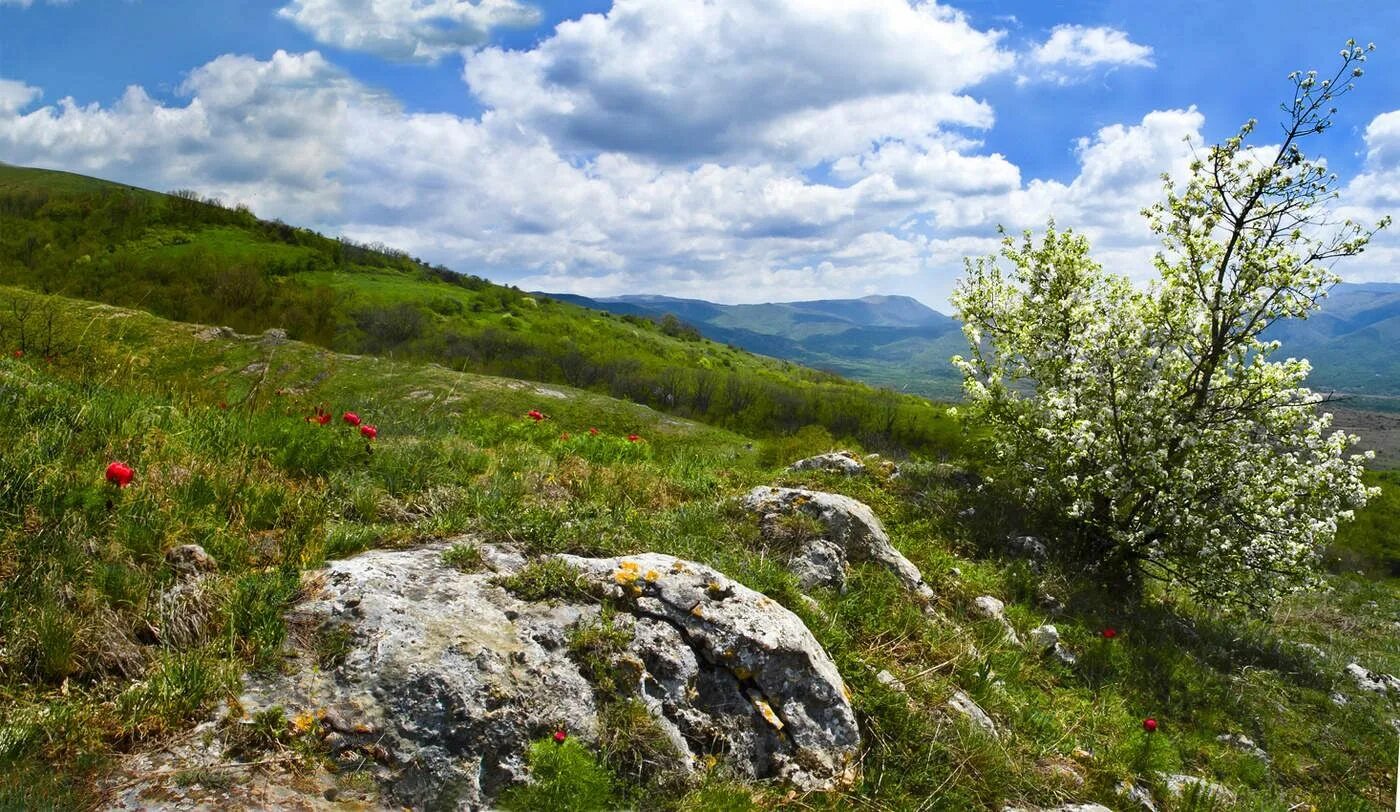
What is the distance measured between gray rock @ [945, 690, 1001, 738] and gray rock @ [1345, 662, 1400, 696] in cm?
998

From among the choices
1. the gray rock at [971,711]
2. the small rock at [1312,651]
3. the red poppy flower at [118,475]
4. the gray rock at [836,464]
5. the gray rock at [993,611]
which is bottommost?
the small rock at [1312,651]

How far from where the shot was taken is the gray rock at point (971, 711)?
534 cm

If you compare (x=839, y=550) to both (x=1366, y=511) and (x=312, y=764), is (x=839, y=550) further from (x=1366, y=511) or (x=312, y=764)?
(x=1366, y=511)

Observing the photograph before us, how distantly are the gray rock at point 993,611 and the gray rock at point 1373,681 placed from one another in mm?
7339

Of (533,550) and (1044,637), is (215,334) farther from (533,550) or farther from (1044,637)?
(1044,637)

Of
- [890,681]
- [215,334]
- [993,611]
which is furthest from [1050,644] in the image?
[215,334]

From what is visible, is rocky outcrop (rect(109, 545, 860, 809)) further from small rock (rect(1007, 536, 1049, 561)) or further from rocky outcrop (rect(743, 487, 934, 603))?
small rock (rect(1007, 536, 1049, 561))

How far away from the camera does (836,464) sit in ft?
42.7

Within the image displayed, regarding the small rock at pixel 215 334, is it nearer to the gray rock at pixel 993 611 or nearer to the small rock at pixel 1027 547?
the small rock at pixel 1027 547

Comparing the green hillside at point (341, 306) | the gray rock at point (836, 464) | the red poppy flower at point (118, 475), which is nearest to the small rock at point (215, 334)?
the green hillside at point (341, 306)

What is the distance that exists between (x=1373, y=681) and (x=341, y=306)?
3207 inches

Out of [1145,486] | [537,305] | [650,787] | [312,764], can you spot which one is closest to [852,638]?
[650,787]

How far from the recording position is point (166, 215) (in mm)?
85438

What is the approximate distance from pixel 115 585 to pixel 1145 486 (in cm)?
1392
